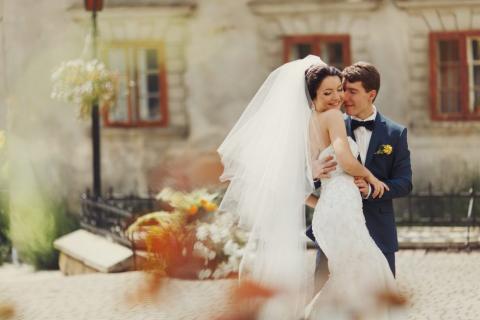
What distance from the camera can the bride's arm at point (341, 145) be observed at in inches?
205

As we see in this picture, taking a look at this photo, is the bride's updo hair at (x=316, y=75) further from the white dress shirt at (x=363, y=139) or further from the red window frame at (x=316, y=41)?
the red window frame at (x=316, y=41)

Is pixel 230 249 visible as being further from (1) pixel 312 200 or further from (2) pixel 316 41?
(2) pixel 316 41

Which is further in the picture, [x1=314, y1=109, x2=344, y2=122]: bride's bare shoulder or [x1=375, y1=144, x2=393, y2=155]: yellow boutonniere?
[x1=375, y1=144, x2=393, y2=155]: yellow boutonniere

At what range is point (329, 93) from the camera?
527cm

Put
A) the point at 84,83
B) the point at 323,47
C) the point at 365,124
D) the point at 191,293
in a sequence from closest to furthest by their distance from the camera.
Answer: the point at 365,124
the point at 191,293
the point at 84,83
the point at 323,47

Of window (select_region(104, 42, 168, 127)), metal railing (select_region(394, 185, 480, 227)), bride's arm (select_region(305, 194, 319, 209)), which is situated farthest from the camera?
window (select_region(104, 42, 168, 127))

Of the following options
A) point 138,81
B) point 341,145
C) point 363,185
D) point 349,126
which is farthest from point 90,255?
point 341,145

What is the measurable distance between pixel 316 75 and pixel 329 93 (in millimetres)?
116

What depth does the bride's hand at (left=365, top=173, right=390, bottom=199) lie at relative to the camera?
5312 millimetres

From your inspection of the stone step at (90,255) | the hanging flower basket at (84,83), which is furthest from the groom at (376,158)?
the hanging flower basket at (84,83)

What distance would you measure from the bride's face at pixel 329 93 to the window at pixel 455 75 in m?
10.0

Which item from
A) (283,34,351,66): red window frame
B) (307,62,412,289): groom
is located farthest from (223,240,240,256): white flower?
(283,34,351,66): red window frame

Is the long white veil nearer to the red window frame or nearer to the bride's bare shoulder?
the bride's bare shoulder

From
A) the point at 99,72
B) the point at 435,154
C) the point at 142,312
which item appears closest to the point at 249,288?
the point at 142,312
